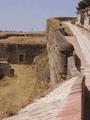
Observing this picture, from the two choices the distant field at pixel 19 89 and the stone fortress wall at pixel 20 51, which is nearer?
the distant field at pixel 19 89

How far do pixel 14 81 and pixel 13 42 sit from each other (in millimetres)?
11952

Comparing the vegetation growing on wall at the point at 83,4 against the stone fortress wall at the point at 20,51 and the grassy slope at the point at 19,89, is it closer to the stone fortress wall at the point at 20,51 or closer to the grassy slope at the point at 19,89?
the stone fortress wall at the point at 20,51

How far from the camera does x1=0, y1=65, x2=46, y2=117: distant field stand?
832 inches

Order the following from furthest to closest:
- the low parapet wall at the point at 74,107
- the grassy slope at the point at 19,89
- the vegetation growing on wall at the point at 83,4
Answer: the vegetation growing on wall at the point at 83,4
the grassy slope at the point at 19,89
the low parapet wall at the point at 74,107

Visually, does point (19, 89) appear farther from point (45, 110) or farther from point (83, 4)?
point (83, 4)

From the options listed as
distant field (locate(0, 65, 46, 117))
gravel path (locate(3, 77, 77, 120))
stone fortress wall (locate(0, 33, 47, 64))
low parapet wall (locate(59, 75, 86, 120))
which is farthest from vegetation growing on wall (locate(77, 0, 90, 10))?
gravel path (locate(3, 77, 77, 120))

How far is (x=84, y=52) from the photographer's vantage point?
1830 centimetres

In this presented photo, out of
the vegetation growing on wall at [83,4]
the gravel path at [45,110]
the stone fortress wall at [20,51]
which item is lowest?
the stone fortress wall at [20,51]

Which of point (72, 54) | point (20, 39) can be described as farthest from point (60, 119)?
point (20, 39)

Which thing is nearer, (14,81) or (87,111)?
(87,111)

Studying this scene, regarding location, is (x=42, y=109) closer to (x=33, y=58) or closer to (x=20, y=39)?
(x=33, y=58)

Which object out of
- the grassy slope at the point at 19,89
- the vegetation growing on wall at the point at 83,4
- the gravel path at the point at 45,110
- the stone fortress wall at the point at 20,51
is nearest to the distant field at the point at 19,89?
the grassy slope at the point at 19,89

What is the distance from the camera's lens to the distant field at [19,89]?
69.3ft

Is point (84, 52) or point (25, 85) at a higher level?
point (84, 52)
